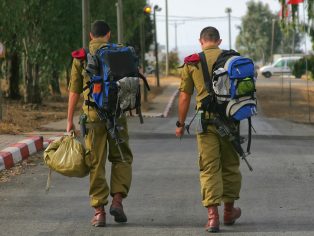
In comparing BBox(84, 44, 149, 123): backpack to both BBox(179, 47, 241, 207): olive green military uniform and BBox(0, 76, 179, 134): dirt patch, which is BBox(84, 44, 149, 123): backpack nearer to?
BBox(179, 47, 241, 207): olive green military uniform

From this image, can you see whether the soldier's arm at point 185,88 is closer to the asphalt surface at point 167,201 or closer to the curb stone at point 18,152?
the asphalt surface at point 167,201

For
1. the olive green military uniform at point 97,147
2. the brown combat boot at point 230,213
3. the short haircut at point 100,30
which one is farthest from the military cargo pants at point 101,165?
the brown combat boot at point 230,213

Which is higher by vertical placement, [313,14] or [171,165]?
[313,14]

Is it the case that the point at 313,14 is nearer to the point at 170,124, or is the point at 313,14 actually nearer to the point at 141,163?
the point at 170,124

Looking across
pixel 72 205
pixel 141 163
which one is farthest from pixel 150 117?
pixel 72 205

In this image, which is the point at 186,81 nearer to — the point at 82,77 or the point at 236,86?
the point at 236,86

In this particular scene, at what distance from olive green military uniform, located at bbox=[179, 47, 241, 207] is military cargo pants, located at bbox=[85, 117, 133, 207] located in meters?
0.74

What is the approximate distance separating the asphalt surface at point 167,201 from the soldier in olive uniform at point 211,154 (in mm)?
228

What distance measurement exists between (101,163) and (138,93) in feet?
2.36

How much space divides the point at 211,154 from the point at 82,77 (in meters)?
1.38

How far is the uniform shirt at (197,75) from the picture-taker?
22.0ft

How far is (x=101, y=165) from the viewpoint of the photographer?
22.8 feet

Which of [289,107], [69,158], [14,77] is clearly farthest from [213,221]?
[289,107]

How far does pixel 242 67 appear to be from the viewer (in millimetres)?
6500
